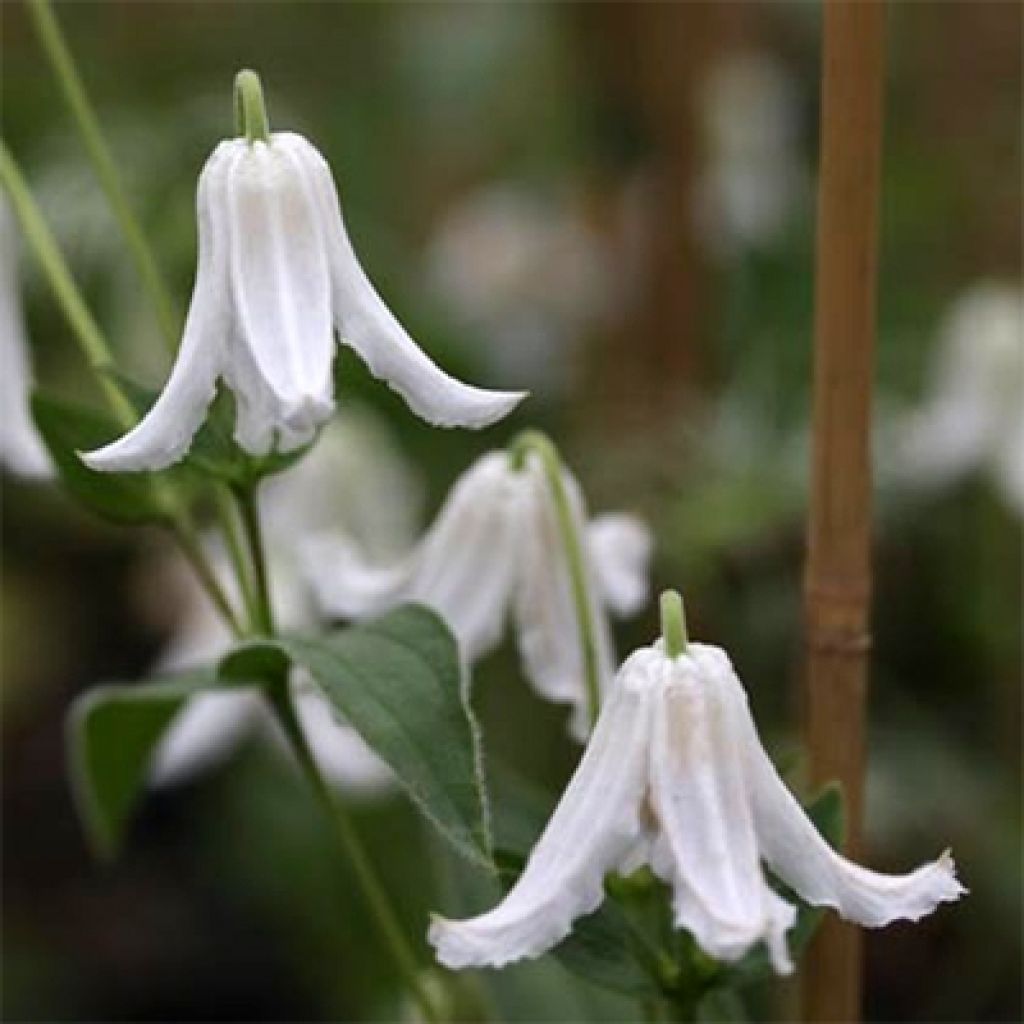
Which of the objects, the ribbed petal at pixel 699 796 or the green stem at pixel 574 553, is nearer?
the ribbed petal at pixel 699 796

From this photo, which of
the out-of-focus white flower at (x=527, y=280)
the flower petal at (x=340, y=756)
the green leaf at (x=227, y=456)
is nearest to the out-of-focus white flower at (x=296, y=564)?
the flower petal at (x=340, y=756)

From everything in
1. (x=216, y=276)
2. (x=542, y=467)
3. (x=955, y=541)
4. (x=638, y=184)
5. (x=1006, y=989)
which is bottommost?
(x=1006, y=989)

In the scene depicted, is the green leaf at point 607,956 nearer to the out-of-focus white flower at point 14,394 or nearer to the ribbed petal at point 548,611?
the ribbed petal at point 548,611

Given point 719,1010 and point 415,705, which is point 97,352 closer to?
point 415,705

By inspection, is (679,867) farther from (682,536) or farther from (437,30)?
(437,30)

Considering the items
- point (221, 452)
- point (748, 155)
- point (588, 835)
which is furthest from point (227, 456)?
point (748, 155)

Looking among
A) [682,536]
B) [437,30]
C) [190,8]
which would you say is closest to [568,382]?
[437,30]
